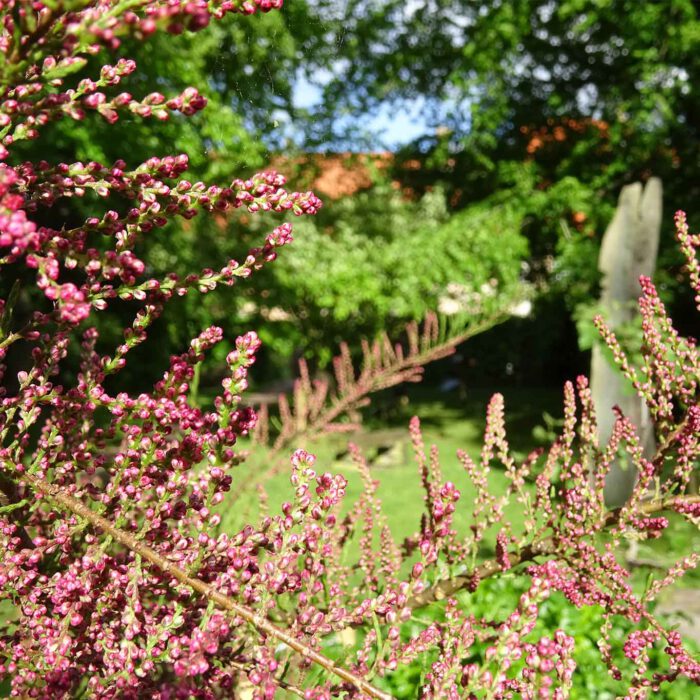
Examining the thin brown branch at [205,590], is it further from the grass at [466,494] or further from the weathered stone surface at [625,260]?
the weathered stone surface at [625,260]

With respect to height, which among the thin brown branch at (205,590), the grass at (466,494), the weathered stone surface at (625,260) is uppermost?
the thin brown branch at (205,590)

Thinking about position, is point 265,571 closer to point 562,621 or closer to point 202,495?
point 202,495

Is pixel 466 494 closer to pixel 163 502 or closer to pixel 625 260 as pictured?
pixel 625 260

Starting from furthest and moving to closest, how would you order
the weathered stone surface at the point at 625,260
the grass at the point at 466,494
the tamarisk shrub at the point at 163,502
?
1. the weathered stone surface at the point at 625,260
2. the grass at the point at 466,494
3. the tamarisk shrub at the point at 163,502

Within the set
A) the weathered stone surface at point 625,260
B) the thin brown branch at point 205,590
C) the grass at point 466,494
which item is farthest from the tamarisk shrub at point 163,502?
the weathered stone surface at point 625,260

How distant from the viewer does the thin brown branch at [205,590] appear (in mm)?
1054

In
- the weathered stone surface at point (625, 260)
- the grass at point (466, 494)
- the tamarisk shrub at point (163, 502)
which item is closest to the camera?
the tamarisk shrub at point (163, 502)

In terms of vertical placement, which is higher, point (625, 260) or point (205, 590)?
Answer: point (205, 590)

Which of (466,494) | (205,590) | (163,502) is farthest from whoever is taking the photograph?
(466,494)

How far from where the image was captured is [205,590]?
115 cm

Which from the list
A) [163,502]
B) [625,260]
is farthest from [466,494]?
[163,502]

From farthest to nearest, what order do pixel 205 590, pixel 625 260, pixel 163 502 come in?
pixel 625 260 → pixel 163 502 → pixel 205 590

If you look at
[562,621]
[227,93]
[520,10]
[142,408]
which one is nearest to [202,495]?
[142,408]

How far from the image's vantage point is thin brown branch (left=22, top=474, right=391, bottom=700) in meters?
1.05
